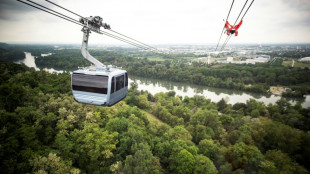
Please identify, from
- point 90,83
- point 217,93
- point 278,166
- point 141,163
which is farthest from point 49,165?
point 217,93

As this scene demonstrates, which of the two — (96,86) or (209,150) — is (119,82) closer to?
(96,86)

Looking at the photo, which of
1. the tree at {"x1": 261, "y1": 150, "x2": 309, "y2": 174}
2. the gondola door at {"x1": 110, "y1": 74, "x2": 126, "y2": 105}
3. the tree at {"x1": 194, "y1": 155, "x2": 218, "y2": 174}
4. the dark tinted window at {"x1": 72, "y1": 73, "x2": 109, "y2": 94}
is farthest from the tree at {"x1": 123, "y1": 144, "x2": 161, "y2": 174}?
the tree at {"x1": 261, "y1": 150, "x2": 309, "y2": 174}

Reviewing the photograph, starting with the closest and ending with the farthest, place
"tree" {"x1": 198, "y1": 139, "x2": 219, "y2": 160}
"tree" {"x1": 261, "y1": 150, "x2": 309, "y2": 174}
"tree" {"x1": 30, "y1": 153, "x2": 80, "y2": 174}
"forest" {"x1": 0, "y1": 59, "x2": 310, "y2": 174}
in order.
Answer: "tree" {"x1": 30, "y1": 153, "x2": 80, "y2": 174}
"forest" {"x1": 0, "y1": 59, "x2": 310, "y2": 174}
"tree" {"x1": 261, "y1": 150, "x2": 309, "y2": 174}
"tree" {"x1": 198, "y1": 139, "x2": 219, "y2": 160}

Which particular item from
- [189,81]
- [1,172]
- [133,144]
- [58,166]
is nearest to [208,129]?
[133,144]

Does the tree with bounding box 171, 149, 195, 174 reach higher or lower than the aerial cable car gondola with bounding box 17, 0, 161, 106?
lower

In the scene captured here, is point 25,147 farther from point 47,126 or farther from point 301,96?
point 301,96

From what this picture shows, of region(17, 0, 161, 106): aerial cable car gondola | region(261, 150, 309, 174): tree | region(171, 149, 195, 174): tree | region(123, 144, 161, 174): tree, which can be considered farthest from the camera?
region(171, 149, 195, 174): tree

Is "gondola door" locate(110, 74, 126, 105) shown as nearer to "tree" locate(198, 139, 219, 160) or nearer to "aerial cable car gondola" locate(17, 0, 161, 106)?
"aerial cable car gondola" locate(17, 0, 161, 106)
